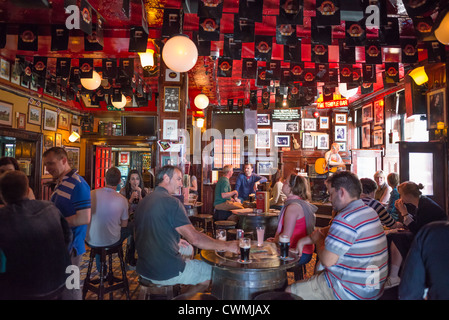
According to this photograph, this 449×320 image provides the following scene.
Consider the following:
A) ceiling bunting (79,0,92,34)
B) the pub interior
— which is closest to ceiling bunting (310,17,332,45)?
the pub interior

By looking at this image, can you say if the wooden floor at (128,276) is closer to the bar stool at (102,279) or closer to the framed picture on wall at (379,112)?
the bar stool at (102,279)

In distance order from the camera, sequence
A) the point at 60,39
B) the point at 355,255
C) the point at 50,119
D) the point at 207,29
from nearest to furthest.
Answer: the point at 355,255 → the point at 207,29 → the point at 60,39 → the point at 50,119

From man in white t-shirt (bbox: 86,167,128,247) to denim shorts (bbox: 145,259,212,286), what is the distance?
4.71 ft

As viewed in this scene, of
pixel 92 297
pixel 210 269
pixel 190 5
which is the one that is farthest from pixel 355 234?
pixel 92 297

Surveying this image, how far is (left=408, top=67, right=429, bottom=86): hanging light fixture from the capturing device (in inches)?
218

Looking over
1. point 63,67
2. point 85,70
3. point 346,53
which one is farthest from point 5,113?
point 346,53

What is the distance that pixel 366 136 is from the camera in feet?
31.0

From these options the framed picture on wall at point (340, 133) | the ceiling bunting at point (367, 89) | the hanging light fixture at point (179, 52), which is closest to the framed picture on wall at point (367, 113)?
the framed picture on wall at point (340, 133)

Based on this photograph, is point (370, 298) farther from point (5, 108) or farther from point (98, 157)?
point (98, 157)

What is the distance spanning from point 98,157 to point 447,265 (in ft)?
39.0

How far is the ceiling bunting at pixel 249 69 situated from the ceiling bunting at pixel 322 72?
1522 millimetres

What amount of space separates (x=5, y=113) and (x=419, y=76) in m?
9.35

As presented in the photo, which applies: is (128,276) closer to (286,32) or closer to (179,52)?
(179,52)

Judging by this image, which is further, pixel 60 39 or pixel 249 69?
pixel 249 69
